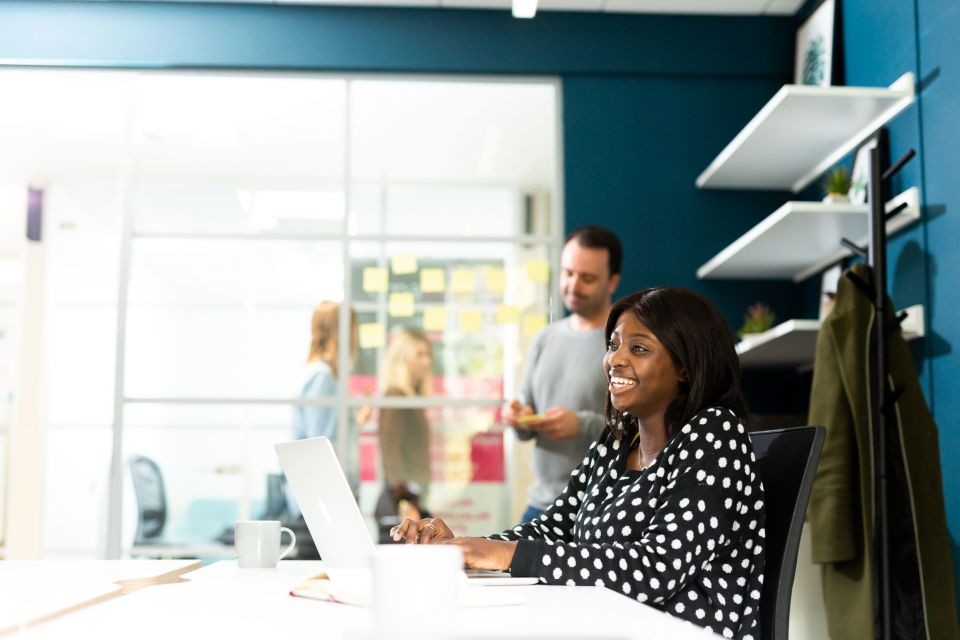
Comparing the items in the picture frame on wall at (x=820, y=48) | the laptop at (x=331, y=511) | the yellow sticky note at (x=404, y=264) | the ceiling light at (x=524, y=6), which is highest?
the picture frame on wall at (x=820, y=48)

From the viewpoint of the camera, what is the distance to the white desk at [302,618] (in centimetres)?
100

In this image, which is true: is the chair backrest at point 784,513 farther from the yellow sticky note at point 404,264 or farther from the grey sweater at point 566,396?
the yellow sticky note at point 404,264

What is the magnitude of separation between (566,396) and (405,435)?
0.94m

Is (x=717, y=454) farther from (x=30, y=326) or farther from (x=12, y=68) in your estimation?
(x=30, y=326)

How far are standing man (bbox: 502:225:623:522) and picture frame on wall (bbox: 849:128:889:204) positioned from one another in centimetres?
81

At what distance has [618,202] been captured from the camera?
4316 millimetres

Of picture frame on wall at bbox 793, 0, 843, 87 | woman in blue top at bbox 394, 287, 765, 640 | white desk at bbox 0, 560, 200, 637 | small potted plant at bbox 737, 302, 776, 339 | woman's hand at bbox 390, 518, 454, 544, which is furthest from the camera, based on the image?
picture frame on wall at bbox 793, 0, 843, 87

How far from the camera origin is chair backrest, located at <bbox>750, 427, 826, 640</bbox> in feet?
5.46

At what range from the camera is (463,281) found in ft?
14.1

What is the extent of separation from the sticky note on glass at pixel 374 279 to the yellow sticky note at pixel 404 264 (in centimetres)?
4

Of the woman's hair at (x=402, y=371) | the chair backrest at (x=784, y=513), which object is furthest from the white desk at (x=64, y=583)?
the woman's hair at (x=402, y=371)

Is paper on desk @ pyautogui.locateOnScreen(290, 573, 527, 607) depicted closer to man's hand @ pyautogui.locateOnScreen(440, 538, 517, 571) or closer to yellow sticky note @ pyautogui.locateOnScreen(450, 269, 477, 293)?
man's hand @ pyautogui.locateOnScreen(440, 538, 517, 571)

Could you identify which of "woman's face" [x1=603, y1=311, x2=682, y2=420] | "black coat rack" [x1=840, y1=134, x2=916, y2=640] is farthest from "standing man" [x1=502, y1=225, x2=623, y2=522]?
"woman's face" [x1=603, y1=311, x2=682, y2=420]

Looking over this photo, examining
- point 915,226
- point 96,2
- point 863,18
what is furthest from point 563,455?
point 96,2
